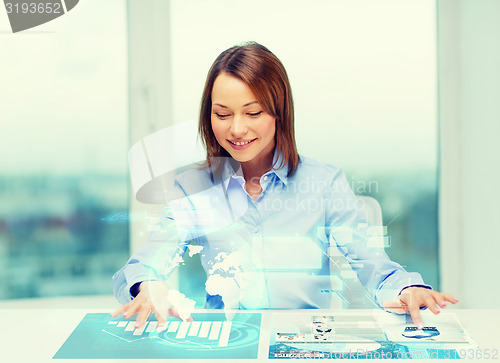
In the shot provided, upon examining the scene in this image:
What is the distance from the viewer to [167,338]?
128 cm

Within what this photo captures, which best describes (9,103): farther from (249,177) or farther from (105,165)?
(249,177)

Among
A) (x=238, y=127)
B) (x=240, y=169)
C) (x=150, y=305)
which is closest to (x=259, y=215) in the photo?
(x=240, y=169)

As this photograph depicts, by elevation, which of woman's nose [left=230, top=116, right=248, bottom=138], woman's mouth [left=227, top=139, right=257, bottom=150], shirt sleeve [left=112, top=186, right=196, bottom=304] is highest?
woman's nose [left=230, top=116, right=248, bottom=138]

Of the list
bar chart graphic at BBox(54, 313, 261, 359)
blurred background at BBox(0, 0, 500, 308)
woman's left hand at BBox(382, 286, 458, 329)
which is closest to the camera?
bar chart graphic at BBox(54, 313, 261, 359)

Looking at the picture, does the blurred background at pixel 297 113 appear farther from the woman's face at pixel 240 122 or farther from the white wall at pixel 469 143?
the woman's face at pixel 240 122

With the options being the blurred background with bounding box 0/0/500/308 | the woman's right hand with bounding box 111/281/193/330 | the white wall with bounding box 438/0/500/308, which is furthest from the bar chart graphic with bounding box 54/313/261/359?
the white wall with bounding box 438/0/500/308

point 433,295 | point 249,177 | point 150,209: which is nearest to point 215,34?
point 249,177

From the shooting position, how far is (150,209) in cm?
156

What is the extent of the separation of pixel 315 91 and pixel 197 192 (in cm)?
44

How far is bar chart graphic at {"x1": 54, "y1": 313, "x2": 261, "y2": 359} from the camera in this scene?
3.96 ft

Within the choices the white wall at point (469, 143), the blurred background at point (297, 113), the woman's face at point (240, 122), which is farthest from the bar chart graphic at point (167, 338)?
the white wall at point (469, 143)

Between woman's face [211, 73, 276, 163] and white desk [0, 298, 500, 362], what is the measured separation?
432 millimetres

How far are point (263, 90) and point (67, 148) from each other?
620mm

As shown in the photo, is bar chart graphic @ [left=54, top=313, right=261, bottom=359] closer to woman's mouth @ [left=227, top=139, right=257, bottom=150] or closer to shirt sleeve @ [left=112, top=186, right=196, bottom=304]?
shirt sleeve @ [left=112, top=186, right=196, bottom=304]
